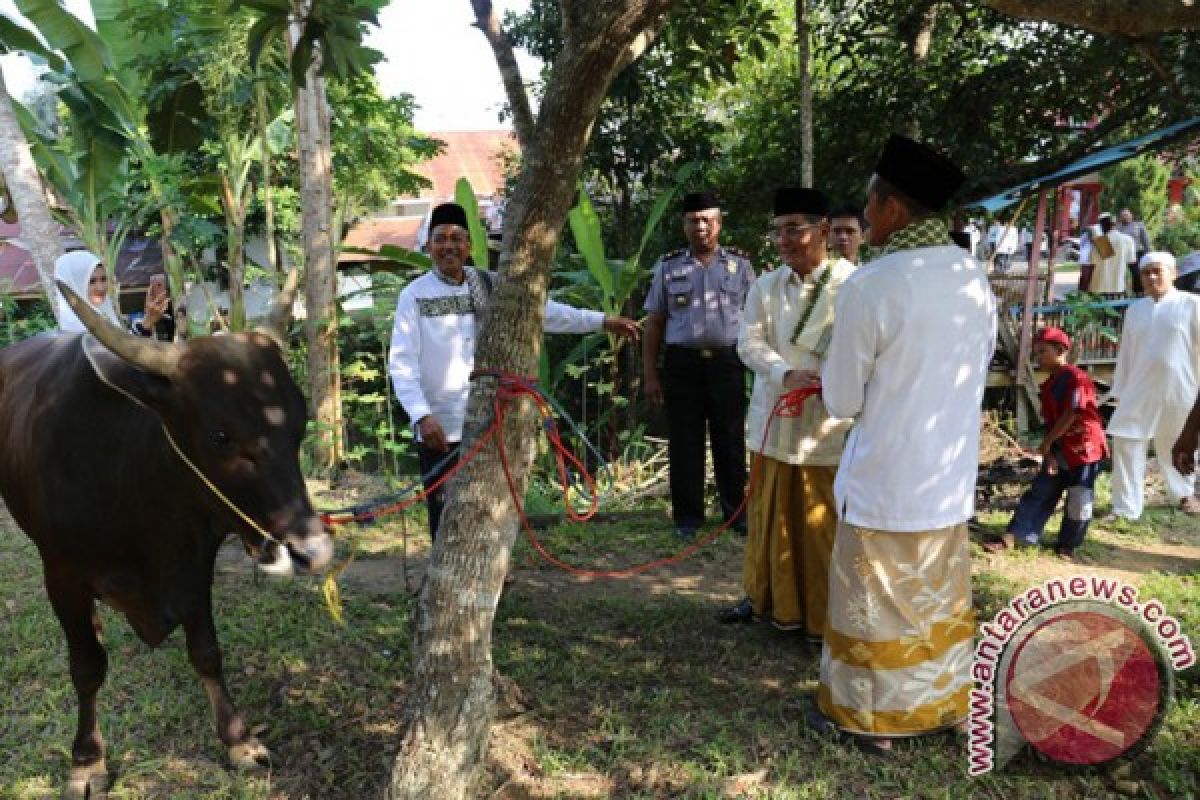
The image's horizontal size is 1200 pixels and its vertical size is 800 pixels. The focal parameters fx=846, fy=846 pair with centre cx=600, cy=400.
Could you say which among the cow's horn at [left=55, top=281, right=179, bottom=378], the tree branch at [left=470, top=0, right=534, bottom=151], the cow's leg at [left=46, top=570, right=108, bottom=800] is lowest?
the cow's leg at [left=46, top=570, right=108, bottom=800]

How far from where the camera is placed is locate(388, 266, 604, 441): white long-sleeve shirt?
12.5 ft

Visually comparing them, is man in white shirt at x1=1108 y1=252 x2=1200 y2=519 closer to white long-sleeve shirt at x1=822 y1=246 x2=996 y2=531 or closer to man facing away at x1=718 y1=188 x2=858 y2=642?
man facing away at x1=718 y1=188 x2=858 y2=642

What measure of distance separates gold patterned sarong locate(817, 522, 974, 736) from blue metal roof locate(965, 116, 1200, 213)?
3.59 m

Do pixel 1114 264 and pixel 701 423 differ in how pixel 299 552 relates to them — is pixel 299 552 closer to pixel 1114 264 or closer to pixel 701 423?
pixel 701 423

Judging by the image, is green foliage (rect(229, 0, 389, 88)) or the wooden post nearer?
green foliage (rect(229, 0, 389, 88))

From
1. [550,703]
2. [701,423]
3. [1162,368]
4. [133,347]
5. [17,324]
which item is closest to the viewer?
[133,347]

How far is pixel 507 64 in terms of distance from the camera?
2818 mm

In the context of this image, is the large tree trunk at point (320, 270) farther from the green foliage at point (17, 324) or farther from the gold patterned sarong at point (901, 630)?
the green foliage at point (17, 324)

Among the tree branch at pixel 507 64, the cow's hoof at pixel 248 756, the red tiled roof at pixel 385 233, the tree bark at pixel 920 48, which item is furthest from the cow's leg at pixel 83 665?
the red tiled roof at pixel 385 233

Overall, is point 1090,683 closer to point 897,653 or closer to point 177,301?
point 897,653

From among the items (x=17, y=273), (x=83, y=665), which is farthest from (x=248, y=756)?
(x=17, y=273)

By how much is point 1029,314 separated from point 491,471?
6.50 metres

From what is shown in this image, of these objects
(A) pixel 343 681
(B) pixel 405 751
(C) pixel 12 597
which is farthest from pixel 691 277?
(C) pixel 12 597

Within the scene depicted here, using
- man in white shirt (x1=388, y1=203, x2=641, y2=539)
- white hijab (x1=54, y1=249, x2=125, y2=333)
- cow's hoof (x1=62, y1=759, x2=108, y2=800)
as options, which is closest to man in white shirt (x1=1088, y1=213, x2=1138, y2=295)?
man in white shirt (x1=388, y1=203, x2=641, y2=539)
